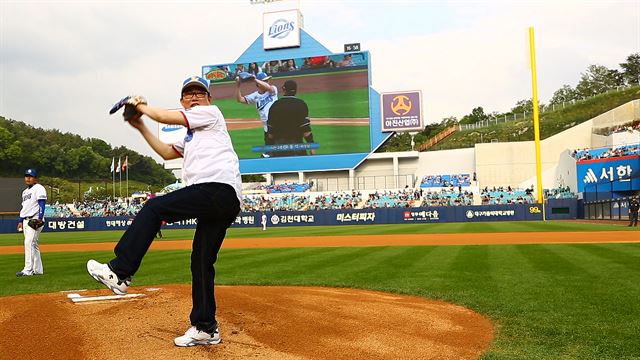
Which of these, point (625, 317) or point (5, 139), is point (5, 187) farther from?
point (625, 317)

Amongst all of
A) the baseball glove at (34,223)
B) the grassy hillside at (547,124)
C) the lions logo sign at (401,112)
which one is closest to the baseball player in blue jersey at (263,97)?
the lions logo sign at (401,112)

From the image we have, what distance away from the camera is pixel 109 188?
300 ft

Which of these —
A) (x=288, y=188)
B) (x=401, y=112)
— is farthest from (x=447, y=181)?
(x=288, y=188)

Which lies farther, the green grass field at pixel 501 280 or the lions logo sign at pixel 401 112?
the lions logo sign at pixel 401 112

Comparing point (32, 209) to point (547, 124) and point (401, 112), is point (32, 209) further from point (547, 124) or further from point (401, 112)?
point (547, 124)

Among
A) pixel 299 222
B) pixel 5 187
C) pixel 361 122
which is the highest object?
pixel 361 122

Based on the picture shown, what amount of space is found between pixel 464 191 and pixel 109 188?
67.7 meters

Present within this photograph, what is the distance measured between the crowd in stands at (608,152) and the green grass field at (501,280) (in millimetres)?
26595

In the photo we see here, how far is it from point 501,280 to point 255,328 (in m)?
5.05

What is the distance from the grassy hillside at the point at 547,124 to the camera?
6019 centimetres

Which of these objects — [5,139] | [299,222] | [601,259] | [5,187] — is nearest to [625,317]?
[601,259]

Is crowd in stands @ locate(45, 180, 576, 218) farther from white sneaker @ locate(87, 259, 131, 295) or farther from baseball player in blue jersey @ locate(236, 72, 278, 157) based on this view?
white sneaker @ locate(87, 259, 131, 295)

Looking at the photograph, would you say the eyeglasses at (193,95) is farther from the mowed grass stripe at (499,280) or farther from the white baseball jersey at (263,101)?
the white baseball jersey at (263,101)

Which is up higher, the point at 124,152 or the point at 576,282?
the point at 124,152
